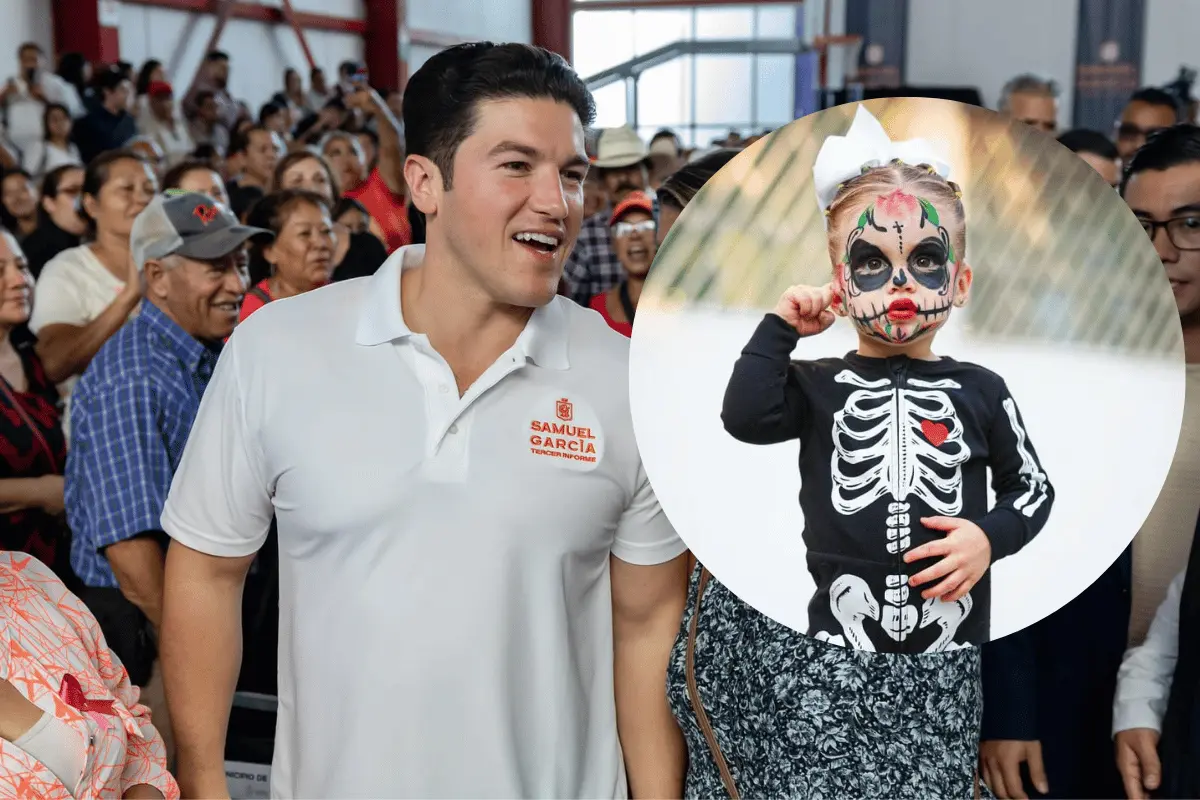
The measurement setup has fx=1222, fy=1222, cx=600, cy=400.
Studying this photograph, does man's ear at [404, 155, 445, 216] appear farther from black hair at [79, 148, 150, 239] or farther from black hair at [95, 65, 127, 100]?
black hair at [95, 65, 127, 100]

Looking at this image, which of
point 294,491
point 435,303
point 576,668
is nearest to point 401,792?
point 576,668

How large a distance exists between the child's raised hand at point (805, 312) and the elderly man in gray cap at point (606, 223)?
261 cm

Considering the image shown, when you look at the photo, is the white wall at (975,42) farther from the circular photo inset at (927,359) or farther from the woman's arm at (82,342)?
the circular photo inset at (927,359)

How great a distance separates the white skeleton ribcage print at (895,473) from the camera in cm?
121

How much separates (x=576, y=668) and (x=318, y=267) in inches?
75.6

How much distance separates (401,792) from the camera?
137cm

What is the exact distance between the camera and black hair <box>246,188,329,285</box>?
10.2 ft

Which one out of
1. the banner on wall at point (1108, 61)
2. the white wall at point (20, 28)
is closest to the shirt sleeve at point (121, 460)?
the white wall at point (20, 28)

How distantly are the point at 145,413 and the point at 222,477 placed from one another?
82 centimetres

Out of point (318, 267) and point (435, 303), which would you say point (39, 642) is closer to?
point (435, 303)

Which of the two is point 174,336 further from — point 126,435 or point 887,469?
point 887,469

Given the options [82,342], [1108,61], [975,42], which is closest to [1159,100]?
[82,342]

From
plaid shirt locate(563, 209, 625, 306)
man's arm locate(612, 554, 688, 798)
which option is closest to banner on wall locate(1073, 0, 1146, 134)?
plaid shirt locate(563, 209, 625, 306)

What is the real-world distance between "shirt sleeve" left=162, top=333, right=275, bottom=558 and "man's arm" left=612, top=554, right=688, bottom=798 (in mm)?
440
